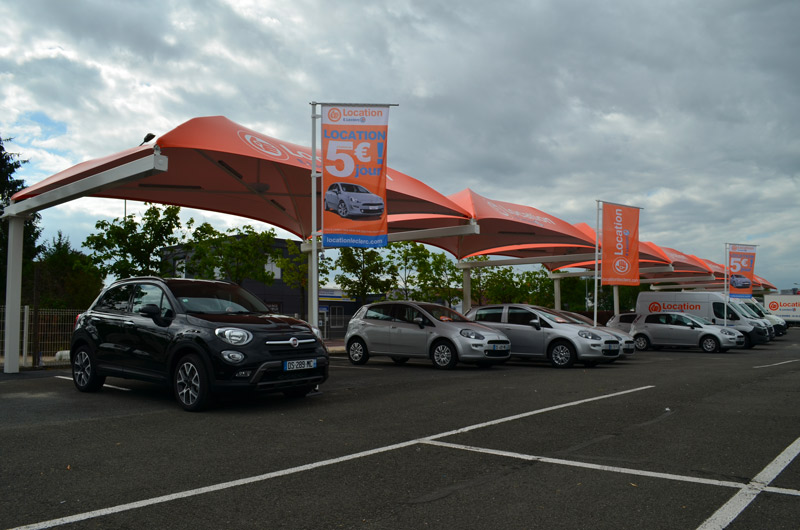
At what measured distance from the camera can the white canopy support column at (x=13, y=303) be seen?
13234mm

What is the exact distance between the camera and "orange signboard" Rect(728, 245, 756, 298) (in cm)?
3180

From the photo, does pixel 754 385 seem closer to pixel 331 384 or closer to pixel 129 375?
pixel 331 384

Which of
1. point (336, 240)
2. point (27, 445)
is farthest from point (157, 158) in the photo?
point (27, 445)

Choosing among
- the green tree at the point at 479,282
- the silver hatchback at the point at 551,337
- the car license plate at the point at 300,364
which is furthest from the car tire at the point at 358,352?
the green tree at the point at 479,282

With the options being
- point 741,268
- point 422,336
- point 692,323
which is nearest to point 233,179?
point 422,336

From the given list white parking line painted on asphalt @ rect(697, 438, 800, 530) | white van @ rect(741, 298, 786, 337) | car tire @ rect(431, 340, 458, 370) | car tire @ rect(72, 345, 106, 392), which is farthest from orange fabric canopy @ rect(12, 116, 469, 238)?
white van @ rect(741, 298, 786, 337)

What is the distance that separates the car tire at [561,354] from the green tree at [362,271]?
68.8 feet

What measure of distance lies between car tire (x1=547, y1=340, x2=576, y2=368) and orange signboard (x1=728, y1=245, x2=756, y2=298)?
20.6 meters

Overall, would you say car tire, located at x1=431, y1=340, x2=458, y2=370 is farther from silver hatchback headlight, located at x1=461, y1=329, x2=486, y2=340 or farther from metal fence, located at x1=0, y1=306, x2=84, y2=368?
metal fence, located at x1=0, y1=306, x2=84, y2=368

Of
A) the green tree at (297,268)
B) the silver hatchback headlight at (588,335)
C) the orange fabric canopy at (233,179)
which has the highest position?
the orange fabric canopy at (233,179)

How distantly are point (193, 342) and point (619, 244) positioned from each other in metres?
16.9

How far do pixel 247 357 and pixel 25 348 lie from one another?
9237mm

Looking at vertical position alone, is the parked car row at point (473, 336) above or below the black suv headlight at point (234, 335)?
below

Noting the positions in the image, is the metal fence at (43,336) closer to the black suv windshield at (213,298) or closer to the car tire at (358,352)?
the car tire at (358,352)
